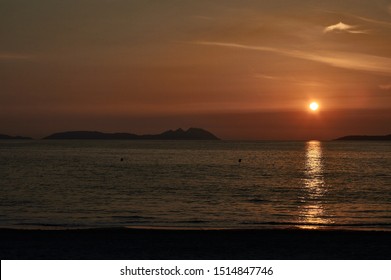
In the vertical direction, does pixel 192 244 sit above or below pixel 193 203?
below

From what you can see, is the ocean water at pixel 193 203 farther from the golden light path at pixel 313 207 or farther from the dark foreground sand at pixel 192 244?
the dark foreground sand at pixel 192 244

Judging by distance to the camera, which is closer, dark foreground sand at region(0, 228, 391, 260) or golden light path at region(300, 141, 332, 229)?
dark foreground sand at region(0, 228, 391, 260)

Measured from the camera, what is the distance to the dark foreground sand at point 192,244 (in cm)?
1756

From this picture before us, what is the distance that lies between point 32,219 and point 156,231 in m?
12.6

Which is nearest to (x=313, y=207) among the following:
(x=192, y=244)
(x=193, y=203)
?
(x=193, y=203)

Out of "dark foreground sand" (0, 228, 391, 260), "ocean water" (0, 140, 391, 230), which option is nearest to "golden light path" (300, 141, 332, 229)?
"ocean water" (0, 140, 391, 230)

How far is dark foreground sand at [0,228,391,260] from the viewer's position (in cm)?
1756

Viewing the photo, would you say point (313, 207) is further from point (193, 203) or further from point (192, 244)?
point (192, 244)

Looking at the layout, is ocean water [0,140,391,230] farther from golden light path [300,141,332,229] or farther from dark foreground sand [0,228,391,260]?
dark foreground sand [0,228,391,260]

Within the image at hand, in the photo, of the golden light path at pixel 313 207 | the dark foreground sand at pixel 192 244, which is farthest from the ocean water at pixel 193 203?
the dark foreground sand at pixel 192 244

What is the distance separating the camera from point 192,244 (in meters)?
20.0

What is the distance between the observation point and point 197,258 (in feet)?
55.8

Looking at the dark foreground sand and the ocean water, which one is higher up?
the ocean water
